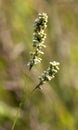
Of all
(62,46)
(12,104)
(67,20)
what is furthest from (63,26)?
(12,104)

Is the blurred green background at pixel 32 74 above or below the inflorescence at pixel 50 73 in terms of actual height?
above

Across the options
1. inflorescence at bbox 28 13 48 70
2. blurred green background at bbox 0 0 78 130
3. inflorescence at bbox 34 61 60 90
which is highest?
blurred green background at bbox 0 0 78 130

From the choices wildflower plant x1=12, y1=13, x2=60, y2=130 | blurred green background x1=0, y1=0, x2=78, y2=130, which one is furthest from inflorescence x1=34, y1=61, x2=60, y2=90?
blurred green background x1=0, y1=0, x2=78, y2=130

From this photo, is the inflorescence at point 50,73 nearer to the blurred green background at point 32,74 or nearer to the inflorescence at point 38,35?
the inflorescence at point 38,35

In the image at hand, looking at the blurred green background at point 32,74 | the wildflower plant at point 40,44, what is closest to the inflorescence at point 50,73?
the wildflower plant at point 40,44

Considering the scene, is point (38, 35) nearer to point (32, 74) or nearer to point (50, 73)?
point (50, 73)

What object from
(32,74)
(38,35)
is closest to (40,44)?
(38,35)

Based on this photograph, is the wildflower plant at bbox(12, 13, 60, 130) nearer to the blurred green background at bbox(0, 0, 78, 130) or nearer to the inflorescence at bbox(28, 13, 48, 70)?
the inflorescence at bbox(28, 13, 48, 70)

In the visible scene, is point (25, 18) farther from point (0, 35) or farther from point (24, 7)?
point (0, 35)
